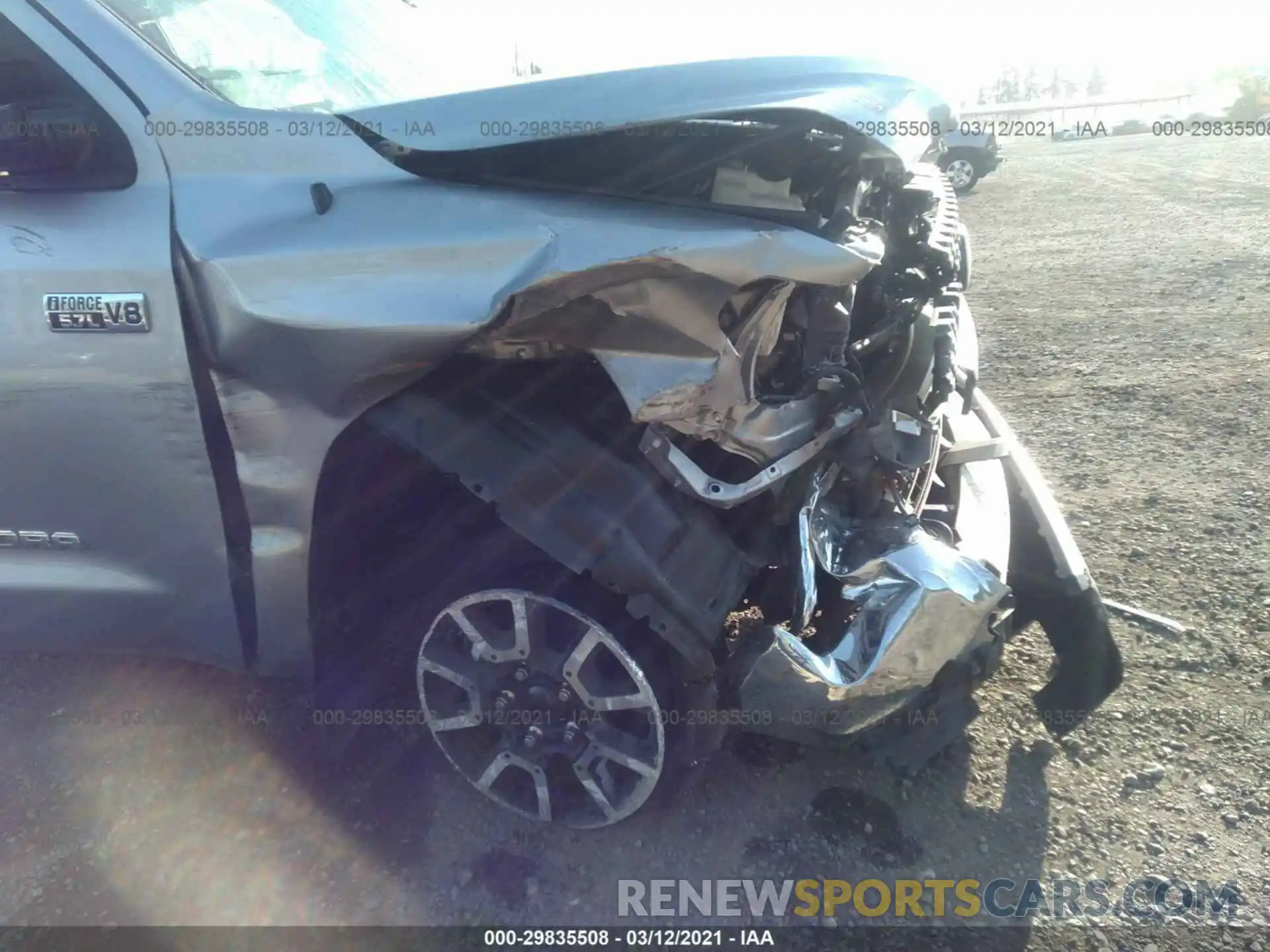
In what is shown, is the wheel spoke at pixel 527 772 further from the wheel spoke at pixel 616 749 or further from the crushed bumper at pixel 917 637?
the crushed bumper at pixel 917 637

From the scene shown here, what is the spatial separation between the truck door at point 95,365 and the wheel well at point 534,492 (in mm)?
311

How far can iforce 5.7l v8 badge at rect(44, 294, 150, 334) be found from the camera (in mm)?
1920

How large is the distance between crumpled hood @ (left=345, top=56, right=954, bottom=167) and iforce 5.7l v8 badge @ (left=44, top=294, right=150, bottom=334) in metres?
0.64

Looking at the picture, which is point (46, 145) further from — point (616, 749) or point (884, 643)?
point (884, 643)

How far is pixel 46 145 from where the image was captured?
6.70 feet

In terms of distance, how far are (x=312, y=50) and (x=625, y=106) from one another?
1.22 meters

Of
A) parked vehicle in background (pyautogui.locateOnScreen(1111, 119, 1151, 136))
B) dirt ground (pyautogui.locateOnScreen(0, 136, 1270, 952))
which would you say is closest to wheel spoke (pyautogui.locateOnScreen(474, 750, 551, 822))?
dirt ground (pyautogui.locateOnScreen(0, 136, 1270, 952))

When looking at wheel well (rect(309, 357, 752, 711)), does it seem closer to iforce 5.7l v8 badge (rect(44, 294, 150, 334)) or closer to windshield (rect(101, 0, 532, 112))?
iforce 5.7l v8 badge (rect(44, 294, 150, 334))

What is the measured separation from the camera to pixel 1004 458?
8.70 ft

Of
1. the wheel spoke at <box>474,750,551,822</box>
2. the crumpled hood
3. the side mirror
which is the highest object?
the crumpled hood

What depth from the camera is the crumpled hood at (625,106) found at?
1.91 m

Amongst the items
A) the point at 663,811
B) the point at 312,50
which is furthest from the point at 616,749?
the point at 312,50

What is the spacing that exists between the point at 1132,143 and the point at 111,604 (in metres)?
26.3

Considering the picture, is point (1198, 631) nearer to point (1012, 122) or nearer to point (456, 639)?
point (456, 639)
